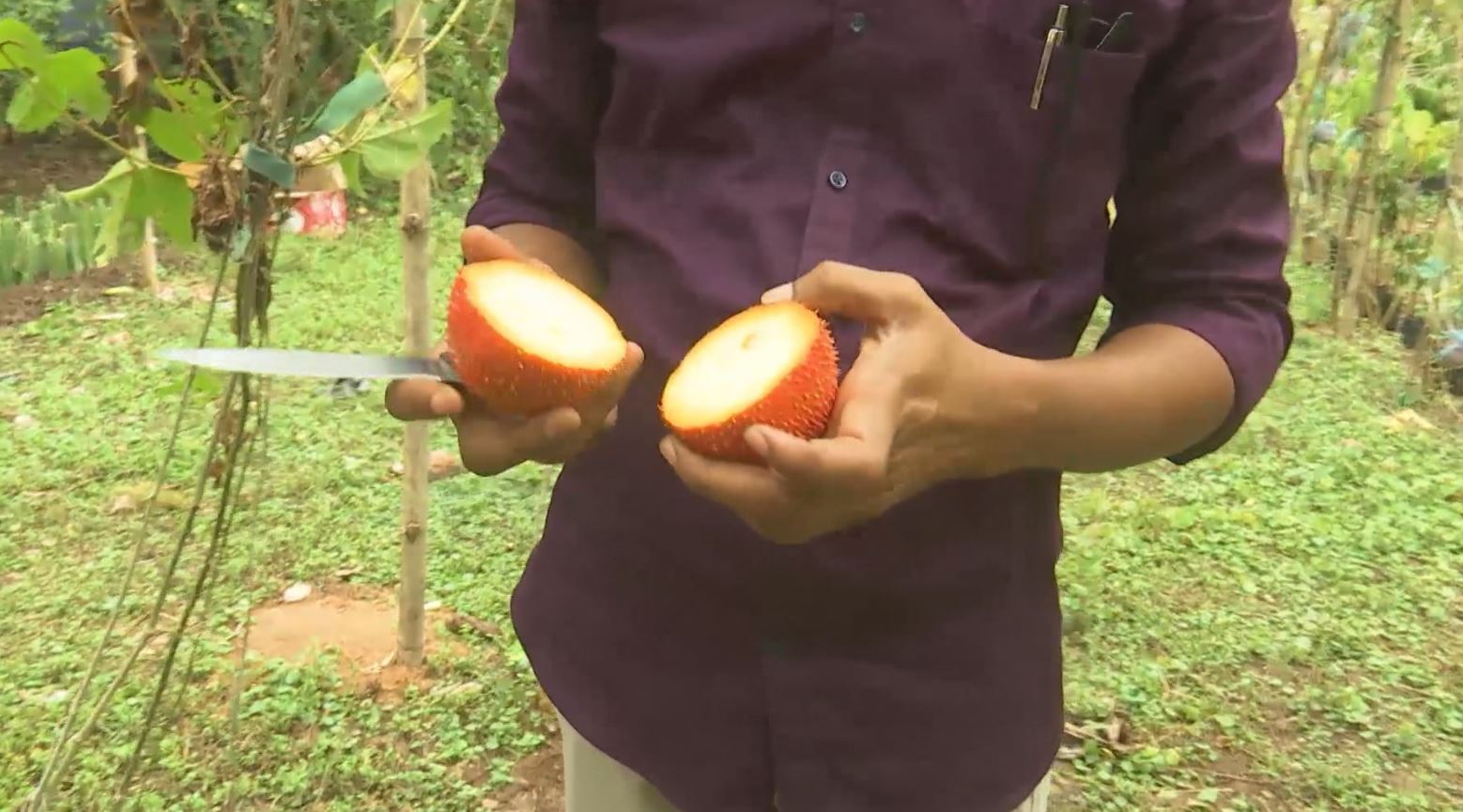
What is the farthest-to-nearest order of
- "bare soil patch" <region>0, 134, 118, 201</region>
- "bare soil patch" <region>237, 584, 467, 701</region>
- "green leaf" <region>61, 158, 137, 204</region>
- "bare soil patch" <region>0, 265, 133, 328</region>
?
"bare soil patch" <region>0, 134, 118, 201</region>
"bare soil patch" <region>0, 265, 133, 328</region>
"bare soil patch" <region>237, 584, 467, 701</region>
"green leaf" <region>61, 158, 137, 204</region>

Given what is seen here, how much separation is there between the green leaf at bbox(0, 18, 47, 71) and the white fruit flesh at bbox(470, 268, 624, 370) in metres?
0.65

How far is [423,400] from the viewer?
2.54 ft

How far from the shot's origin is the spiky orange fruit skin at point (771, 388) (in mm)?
729

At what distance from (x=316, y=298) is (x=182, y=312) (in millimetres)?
394

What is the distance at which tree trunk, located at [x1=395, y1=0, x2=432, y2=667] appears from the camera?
194 centimetres

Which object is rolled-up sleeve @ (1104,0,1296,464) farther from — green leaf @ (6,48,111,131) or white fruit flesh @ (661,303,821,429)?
green leaf @ (6,48,111,131)

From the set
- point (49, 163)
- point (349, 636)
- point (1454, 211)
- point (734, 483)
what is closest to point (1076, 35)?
point (734, 483)

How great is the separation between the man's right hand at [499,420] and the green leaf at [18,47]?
2.08 feet

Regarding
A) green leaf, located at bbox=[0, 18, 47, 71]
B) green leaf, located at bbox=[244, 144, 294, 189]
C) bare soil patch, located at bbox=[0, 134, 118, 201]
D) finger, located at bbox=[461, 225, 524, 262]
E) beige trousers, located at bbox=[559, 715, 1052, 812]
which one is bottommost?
bare soil patch, located at bbox=[0, 134, 118, 201]

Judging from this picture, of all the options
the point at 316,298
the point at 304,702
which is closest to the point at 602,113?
the point at 304,702

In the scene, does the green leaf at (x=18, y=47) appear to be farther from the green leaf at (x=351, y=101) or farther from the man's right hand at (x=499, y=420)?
the man's right hand at (x=499, y=420)

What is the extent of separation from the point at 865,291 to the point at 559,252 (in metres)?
0.35

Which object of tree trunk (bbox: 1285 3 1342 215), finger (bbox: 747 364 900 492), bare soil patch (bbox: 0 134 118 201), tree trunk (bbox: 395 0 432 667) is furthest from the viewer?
bare soil patch (bbox: 0 134 118 201)

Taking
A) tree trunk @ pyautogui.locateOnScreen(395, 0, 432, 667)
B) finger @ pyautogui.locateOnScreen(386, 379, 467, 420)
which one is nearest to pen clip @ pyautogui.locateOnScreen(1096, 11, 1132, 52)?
finger @ pyautogui.locateOnScreen(386, 379, 467, 420)
